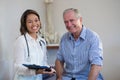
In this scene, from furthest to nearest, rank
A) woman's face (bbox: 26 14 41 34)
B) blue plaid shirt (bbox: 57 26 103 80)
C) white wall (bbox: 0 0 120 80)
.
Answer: white wall (bbox: 0 0 120 80) < woman's face (bbox: 26 14 41 34) < blue plaid shirt (bbox: 57 26 103 80)

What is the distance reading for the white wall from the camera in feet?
9.40

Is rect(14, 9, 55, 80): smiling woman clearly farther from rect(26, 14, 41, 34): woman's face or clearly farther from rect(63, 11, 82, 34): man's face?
rect(63, 11, 82, 34): man's face

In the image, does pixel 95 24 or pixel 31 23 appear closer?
pixel 31 23

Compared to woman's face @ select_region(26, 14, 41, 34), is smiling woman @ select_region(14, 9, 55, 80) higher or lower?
lower

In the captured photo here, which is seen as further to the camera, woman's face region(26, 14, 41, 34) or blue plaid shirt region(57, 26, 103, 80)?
woman's face region(26, 14, 41, 34)

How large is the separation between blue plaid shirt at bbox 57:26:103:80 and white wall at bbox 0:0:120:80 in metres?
0.87

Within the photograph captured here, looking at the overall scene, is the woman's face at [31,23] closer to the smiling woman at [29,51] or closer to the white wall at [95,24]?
the smiling woman at [29,51]

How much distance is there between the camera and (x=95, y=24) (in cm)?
292

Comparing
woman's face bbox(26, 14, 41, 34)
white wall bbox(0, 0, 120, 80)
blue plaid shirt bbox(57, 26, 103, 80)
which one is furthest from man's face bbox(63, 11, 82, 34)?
white wall bbox(0, 0, 120, 80)

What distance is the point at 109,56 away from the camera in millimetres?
2908

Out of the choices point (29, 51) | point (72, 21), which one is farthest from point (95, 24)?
point (29, 51)

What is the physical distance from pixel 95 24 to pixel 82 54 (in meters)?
0.98

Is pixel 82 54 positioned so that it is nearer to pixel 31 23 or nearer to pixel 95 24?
pixel 31 23

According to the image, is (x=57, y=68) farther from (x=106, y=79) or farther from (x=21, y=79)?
(x=106, y=79)
